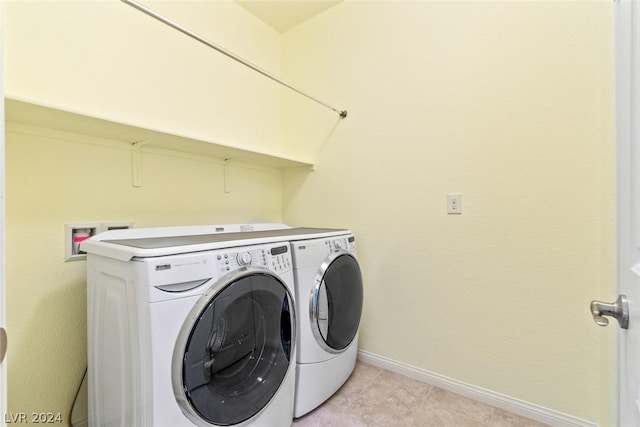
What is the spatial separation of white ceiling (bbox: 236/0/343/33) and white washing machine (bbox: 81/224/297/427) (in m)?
1.85

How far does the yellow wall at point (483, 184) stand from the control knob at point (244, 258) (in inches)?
39.9

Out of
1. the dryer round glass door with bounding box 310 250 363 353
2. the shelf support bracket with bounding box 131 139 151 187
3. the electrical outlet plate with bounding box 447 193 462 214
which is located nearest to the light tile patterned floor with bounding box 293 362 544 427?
the dryer round glass door with bounding box 310 250 363 353

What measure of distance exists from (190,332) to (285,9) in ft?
7.49

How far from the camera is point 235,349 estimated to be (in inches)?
43.0

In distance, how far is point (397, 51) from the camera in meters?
1.81

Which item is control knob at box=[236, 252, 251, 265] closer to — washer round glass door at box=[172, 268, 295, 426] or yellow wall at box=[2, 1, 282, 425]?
washer round glass door at box=[172, 268, 295, 426]

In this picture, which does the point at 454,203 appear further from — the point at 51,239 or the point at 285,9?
the point at 51,239

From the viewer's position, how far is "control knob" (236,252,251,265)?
108 cm

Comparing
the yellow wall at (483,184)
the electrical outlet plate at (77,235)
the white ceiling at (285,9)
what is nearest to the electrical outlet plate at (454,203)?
the yellow wall at (483,184)

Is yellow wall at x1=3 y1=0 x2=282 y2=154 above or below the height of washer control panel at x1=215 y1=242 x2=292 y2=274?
above

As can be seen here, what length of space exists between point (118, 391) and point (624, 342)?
4.80 ft

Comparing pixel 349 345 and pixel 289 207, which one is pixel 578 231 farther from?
pixel 289 207

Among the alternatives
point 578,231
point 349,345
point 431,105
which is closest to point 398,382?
point 349,345

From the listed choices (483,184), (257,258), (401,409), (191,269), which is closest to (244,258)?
(257,258)
